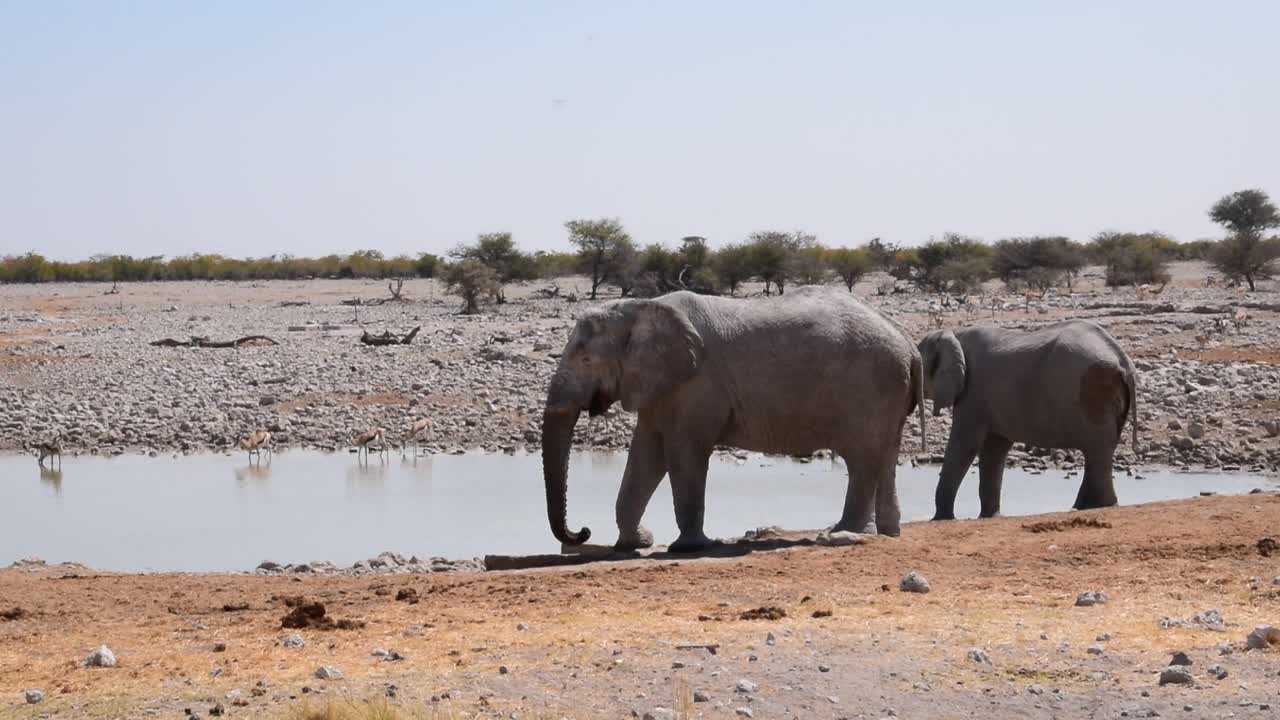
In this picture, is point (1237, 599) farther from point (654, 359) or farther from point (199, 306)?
point (199, 306)

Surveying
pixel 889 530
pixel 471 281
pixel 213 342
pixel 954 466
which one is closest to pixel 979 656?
pixel 889 530

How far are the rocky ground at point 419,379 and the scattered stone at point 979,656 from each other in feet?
42.4

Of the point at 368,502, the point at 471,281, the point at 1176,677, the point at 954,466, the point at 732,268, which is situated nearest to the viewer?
the point at 1176,677

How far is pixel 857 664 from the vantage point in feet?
25.2

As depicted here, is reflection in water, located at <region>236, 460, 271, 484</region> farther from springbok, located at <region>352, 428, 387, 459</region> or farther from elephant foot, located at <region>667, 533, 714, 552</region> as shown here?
elephant foot, located at <region>667, 533, 714, 552</region>

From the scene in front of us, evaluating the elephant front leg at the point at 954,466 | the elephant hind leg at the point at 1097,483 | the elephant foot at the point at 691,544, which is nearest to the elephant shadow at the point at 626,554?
the elephant foot at the point at 691,544

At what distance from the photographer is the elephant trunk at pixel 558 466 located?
12.0m

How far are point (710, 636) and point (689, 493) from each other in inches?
159

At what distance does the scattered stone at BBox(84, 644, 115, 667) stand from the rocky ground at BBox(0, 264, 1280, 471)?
14368 millimetres

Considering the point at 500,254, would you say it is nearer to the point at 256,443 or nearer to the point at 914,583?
the point at 256,443

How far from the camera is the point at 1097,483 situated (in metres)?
15.5

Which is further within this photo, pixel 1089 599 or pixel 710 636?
pixel 1089 599

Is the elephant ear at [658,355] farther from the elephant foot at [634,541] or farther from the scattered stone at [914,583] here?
the scattered stone at [914,583]

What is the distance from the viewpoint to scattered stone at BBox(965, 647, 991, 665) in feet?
25.1
